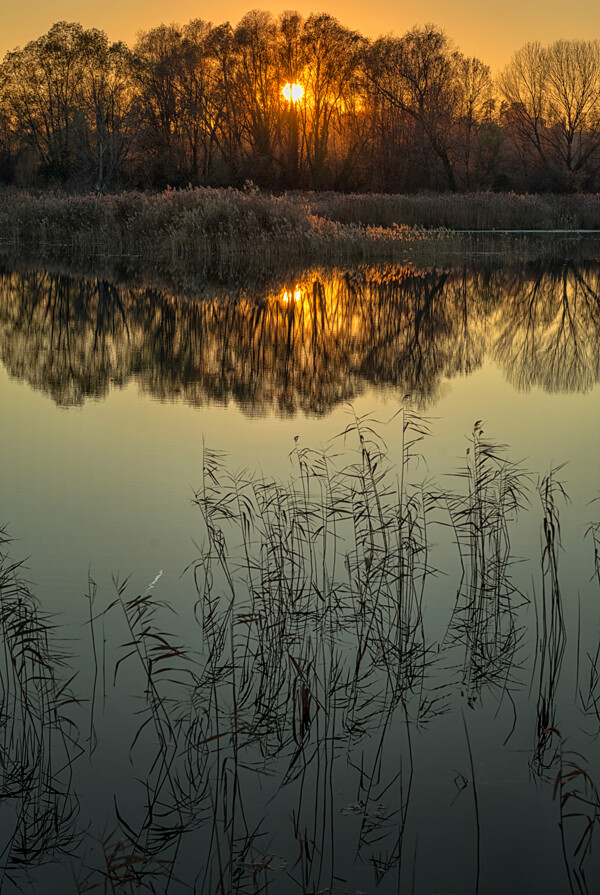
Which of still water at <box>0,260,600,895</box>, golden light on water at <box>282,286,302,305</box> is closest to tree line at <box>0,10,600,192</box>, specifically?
golden light on water at <box>282,286,302,305</box>

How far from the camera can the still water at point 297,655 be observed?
3006 mm

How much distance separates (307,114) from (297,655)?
181 ft

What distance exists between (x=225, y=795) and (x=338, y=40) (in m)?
55.8

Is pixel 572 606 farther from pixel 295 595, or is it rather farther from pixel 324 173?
pixel 324 173

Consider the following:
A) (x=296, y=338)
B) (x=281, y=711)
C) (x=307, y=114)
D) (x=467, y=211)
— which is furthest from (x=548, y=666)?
(x=307, y=114)

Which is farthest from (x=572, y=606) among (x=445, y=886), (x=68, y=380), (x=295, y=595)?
(x=68, y=380)

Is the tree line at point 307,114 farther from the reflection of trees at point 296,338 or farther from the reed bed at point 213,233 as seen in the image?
the reflection of trees at point 296,338

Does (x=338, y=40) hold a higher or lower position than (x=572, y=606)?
higher

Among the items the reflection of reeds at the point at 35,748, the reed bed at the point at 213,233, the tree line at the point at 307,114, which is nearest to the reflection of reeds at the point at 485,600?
the reflection of reeds at the point at 35,748

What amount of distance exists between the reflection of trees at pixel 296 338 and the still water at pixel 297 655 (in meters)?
1.66

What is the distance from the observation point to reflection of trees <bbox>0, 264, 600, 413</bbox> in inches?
431

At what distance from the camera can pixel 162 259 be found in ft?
95.5

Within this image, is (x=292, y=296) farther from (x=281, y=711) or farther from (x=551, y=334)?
(x=281, y=711)

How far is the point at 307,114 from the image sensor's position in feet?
185
